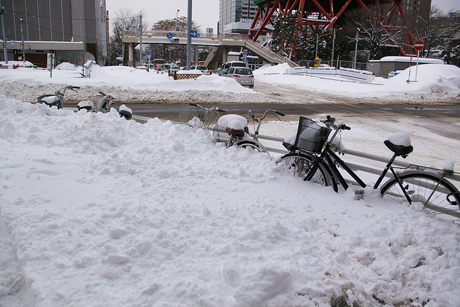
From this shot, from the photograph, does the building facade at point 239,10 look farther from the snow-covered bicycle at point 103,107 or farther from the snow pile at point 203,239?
the snow pile at point 203,239

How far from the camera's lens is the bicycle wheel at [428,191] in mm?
3838

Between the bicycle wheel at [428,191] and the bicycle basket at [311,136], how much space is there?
983 millimetres

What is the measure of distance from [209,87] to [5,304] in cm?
1906

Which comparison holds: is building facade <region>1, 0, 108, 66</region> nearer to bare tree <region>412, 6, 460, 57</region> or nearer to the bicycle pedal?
bare tree <region>412, 6, 460, 57</region>

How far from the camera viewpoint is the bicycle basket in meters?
4.32

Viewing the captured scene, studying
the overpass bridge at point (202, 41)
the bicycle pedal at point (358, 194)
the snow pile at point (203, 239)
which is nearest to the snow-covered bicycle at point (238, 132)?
the snow pile at point (203, 239)

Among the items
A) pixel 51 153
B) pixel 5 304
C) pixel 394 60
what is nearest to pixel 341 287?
pixel 5 304

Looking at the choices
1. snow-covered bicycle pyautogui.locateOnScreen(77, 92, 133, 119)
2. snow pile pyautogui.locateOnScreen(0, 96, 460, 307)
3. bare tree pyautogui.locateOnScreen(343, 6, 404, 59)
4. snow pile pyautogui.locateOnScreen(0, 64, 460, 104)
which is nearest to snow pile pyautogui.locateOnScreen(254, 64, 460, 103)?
snow pile pyautogui.locateOnScreen(0, 64, 460, 104)

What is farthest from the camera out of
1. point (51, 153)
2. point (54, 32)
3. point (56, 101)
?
point (54, 32)

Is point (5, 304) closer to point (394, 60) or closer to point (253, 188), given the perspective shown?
point (253, 188)

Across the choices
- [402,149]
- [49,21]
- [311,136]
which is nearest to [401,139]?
[402,149]

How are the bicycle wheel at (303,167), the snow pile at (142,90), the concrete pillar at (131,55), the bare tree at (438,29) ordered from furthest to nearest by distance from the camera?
the concrete pillar at (131,55), the bare tree at (438,29), the snow pile at (142,90), the bicycle wheel at (303,167)

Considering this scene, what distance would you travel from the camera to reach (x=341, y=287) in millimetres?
2684

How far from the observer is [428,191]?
398 centimetres
